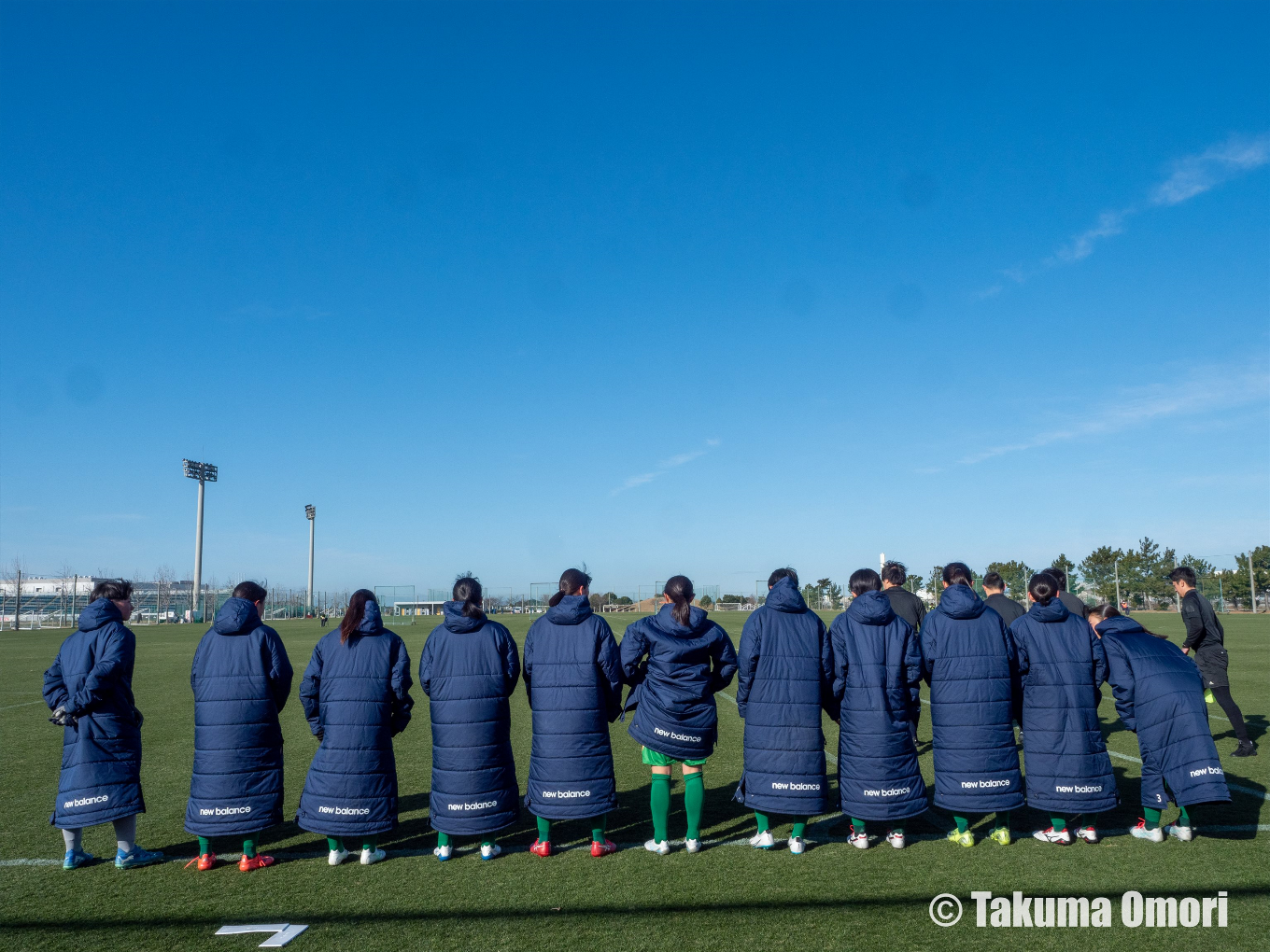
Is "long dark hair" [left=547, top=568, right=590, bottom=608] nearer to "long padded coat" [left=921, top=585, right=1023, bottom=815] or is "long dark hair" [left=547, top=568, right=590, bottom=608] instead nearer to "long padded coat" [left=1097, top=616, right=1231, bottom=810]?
"long padded coat" [left=921, top=585, right=1023, bottom=815]

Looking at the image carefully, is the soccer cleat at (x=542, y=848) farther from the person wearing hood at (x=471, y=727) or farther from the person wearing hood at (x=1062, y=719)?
the person wearing hood at (x=1062, y=719)

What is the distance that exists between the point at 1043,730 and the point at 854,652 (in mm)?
1337

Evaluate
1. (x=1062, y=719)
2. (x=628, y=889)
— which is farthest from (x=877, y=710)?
(x=628, y=889)

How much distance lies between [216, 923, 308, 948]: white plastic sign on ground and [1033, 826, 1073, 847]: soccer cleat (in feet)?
15.0

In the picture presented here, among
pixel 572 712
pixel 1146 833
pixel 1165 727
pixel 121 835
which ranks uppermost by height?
pixel 572 712

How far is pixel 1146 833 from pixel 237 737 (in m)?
5.94

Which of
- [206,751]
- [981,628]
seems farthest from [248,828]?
[981,628]

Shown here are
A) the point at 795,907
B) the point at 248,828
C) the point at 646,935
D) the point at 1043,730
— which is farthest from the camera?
the point at 1043,730

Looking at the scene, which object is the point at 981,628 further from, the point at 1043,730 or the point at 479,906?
the point at 479,906

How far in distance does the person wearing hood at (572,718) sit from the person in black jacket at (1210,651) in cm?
583

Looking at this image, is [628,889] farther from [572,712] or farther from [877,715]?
[877,715]

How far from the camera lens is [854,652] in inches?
214

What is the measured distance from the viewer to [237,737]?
511cm

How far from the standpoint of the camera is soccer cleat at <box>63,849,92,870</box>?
203 inches
